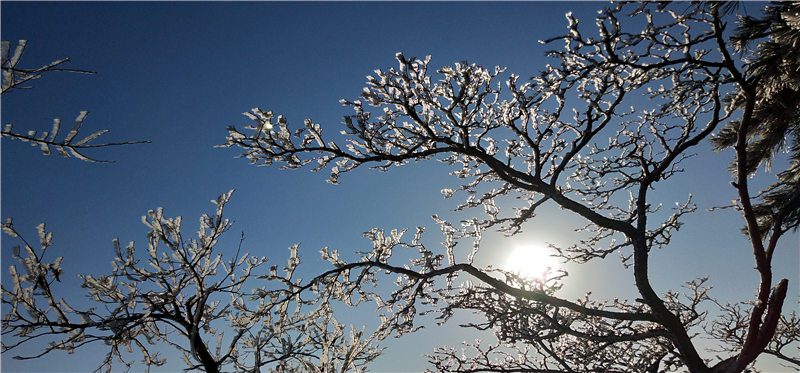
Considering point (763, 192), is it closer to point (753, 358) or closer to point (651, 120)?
point (651, 120)

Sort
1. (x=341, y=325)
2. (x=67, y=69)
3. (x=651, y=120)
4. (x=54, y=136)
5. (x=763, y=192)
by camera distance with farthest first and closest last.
A: 1. (x=341, y=325)
2. (x=763, y=192)
3. (x=651, y=120)
4. (x=54, y=136)
5. (x=67, y=69)

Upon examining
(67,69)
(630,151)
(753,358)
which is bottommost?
(753,358)

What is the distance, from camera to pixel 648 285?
5.20 meters

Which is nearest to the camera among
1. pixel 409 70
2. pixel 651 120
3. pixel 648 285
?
pixel 409 70

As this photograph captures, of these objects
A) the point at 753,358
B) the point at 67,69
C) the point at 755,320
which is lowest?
the point at 753,358

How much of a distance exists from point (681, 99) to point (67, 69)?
5.92 meters

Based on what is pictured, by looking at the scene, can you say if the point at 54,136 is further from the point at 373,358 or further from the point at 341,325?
the point at 373,358

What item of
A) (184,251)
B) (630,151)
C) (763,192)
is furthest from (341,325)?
(763,192)

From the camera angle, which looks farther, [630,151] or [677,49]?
[630,151]

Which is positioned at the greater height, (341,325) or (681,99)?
(681,99)

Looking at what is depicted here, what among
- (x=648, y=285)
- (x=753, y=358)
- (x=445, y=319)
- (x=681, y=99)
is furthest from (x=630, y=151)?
(x=445, y=319)

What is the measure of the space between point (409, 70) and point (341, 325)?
5300 millimetres

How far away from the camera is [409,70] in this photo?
4172 millimetres

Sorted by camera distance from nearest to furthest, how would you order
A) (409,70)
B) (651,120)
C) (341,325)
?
(409,70)
(651,120)
(341,325)
